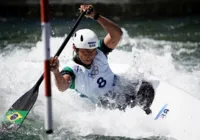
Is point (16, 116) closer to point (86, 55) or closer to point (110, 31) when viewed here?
point (86, 55)

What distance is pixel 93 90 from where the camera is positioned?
4984mm

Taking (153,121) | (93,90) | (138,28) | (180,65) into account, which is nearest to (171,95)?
(153,121)

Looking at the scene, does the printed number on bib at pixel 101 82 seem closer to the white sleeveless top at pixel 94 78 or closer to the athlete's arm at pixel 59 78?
the white sleeveless top at pixel 94 78

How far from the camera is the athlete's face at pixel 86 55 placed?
475 centimetres

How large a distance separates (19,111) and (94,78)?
89 centimetres

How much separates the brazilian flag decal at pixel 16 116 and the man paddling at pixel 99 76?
23.7 inches

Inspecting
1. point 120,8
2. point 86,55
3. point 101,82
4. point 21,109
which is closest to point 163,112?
point 101,82

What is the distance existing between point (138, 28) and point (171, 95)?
617cm

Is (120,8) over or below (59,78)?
over

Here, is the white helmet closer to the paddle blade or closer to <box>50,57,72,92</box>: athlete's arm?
<box>50,57,72,92</box>: athlete's arm

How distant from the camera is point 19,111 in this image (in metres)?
4.91

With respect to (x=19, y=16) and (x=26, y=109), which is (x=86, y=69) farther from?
(x=19, y=16)

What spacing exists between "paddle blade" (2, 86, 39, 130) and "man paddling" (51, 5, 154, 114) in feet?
1.53

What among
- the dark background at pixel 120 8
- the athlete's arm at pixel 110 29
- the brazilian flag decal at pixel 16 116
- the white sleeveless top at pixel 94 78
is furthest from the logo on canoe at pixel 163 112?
the dark background at pixel 120 8
